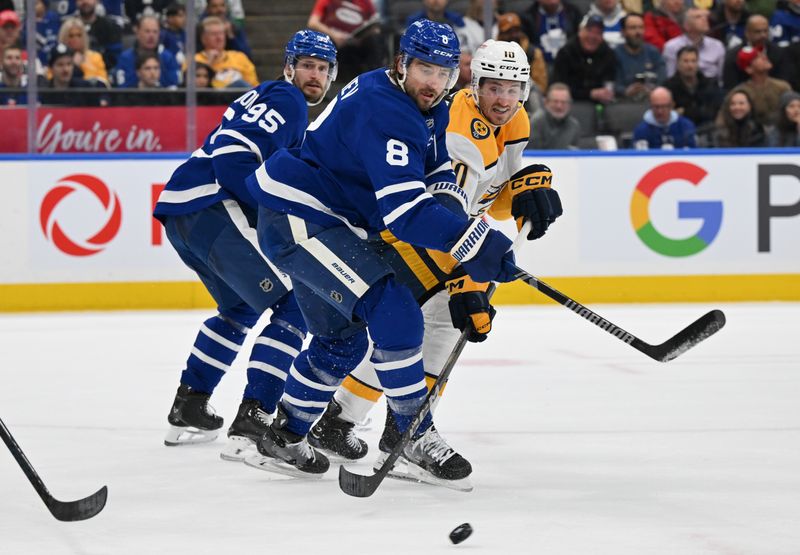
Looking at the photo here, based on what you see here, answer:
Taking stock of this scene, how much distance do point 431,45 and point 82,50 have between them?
13.9ft

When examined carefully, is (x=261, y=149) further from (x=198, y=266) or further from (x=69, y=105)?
(x=69, y=105)

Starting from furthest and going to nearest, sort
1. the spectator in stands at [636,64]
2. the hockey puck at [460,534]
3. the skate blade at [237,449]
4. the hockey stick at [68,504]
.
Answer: the spectator in stands at [636,64] → the skate blade at [237,449] → the hockey stick at [68,504] → the hockey puck at [460,534]

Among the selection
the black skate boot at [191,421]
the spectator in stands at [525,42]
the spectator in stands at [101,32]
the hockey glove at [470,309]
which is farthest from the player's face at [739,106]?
the hockey glove at [470,309]

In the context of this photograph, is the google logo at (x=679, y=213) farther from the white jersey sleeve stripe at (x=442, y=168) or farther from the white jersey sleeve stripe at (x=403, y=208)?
the white jersey sleeve stripe at (x=403, y=208)

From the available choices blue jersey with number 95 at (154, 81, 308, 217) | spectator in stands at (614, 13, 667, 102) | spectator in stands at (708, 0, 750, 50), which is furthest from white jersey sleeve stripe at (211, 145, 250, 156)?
spectator in stands at (708, 0, 750, 50)

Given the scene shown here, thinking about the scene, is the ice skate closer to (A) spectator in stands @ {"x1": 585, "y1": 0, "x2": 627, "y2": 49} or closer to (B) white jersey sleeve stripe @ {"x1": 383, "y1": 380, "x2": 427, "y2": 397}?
(B) white jersey sleeve stripe @ {"x1": 383, "y1": 380, "x2": 427, "y2": 397}

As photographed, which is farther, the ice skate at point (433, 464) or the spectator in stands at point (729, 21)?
the spectator in stands at point (729, 21)

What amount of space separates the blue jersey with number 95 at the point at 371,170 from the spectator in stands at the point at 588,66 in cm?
406

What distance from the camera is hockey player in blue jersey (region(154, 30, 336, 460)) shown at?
3.49m

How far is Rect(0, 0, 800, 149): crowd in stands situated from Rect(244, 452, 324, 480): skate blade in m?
3.81

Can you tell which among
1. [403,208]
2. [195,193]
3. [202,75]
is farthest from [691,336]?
[202,75]

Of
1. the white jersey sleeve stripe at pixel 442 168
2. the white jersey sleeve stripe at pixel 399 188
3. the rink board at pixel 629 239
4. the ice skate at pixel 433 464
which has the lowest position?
the rink board at pixel 629 239

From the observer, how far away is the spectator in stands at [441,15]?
6.80 meters

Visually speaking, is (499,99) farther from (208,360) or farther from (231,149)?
(208,360)
